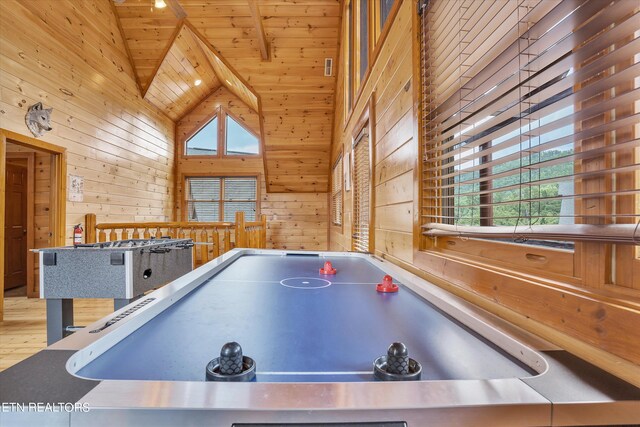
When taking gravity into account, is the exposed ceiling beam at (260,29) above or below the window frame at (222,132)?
above

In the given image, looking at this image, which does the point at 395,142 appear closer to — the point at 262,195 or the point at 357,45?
the point at 357,45

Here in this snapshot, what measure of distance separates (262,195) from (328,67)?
10.4ft

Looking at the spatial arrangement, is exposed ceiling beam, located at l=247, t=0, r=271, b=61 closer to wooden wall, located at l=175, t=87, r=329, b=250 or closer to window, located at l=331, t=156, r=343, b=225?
window, located at l=331, t=156, r=343, b=225

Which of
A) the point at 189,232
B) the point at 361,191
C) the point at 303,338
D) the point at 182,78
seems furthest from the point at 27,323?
the point at 182,78

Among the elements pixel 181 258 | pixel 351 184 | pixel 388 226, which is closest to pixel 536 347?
A: pixel 388 226

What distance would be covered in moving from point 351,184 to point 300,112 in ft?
6.59

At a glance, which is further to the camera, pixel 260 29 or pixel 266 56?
pixel 266 56

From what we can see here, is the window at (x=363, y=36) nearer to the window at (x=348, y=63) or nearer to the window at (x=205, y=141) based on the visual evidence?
the window at (x=348, y=63)

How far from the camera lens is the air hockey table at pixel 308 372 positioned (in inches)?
17.2

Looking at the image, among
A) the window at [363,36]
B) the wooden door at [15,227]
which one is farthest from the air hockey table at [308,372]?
the wooden door at [15,227]

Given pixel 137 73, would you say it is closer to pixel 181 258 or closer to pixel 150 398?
pixel 181 258

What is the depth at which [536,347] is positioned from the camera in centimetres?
63

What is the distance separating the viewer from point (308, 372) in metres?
0.58

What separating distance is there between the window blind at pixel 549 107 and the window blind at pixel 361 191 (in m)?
1.62
